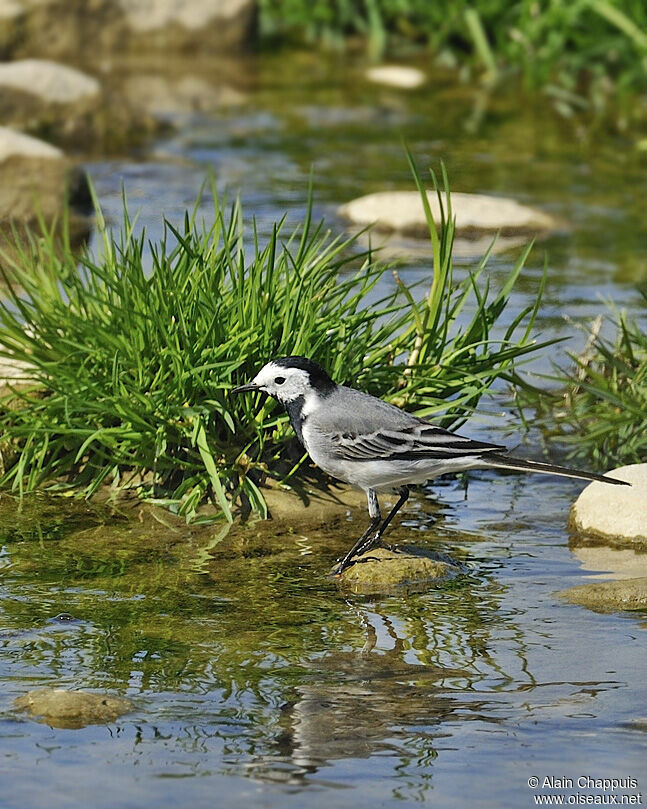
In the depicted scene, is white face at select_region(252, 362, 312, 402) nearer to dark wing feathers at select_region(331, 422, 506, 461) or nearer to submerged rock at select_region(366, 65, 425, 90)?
dark wing feathers at select_region(331, 422, 506, 461)

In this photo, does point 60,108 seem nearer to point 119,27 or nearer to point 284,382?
point 119,27

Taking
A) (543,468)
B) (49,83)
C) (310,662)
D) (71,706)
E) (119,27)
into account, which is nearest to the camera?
(71,706)

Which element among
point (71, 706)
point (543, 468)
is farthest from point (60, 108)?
point (71, 706)

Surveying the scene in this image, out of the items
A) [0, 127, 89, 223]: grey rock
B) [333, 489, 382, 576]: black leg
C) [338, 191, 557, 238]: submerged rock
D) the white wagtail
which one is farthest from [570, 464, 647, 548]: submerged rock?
[0, 127, 89, 223]: grey rock

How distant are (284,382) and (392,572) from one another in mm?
883

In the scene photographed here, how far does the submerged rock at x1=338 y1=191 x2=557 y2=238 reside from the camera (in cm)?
1255

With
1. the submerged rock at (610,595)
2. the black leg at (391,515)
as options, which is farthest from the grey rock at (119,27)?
the submerged rock at (610,595)

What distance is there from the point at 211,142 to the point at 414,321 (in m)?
9.11

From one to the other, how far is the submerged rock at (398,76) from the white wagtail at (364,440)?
1345cm

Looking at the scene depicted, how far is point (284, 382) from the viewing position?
6.08 metres

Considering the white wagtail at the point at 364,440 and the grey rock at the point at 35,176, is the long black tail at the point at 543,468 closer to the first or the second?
the white wagtail at the point at 364,440

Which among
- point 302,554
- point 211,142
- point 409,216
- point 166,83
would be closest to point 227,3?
point 166,83

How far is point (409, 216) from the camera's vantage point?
41.2 ft

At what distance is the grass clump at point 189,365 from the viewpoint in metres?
6.52
